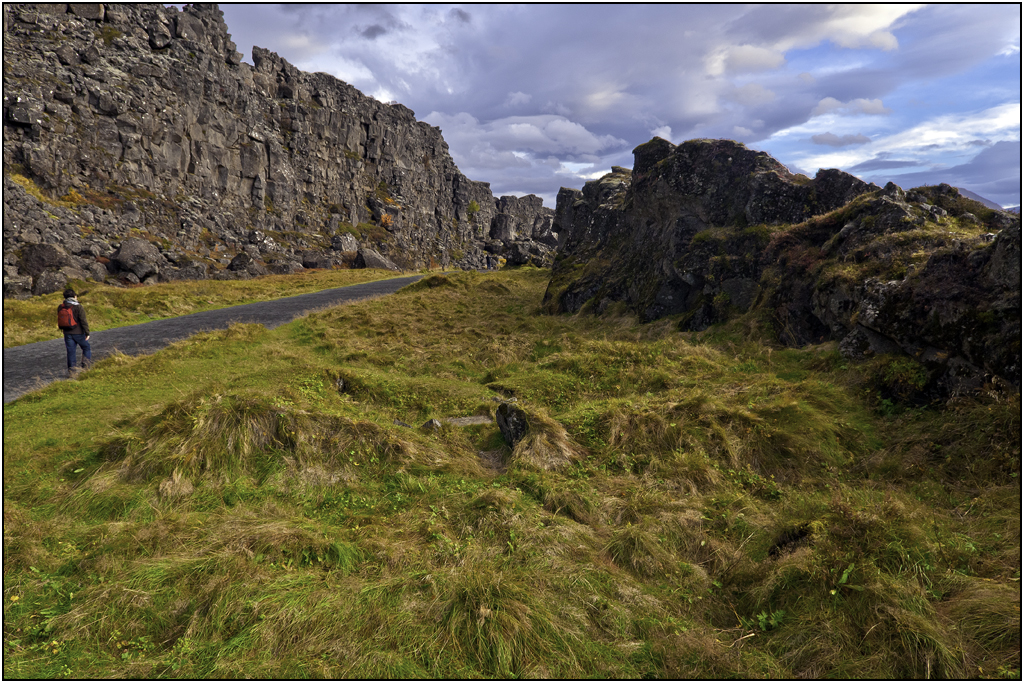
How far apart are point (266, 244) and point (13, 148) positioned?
30230 mm

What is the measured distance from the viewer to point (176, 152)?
259ft

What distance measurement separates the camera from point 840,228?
1766cm

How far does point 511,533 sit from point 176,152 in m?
96.9

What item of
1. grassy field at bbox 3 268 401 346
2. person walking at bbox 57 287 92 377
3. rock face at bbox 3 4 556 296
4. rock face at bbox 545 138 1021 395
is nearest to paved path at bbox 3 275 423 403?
person walking at bbox 57 287 92 377

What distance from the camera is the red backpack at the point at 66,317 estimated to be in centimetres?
1365

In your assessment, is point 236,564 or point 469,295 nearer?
point 236,564

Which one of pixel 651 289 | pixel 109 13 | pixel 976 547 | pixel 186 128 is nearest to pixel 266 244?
pixel 186 128

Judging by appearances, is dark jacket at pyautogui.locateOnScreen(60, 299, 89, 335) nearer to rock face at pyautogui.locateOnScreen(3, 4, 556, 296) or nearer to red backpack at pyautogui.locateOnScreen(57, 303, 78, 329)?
red backpack at pyautogui.locateOnScreen(57, 303, 78, 329)

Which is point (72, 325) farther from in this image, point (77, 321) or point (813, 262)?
point (813, 262)

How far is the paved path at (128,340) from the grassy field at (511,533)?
9.51 ft

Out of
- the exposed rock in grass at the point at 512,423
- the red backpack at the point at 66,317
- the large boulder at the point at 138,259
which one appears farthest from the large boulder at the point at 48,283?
the exposed rock in grass at the point at 512,423

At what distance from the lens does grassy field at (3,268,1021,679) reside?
4.35 m

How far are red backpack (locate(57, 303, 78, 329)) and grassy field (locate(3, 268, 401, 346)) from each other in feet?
29.9

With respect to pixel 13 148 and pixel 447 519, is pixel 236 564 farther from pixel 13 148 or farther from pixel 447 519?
pixel 13 148
